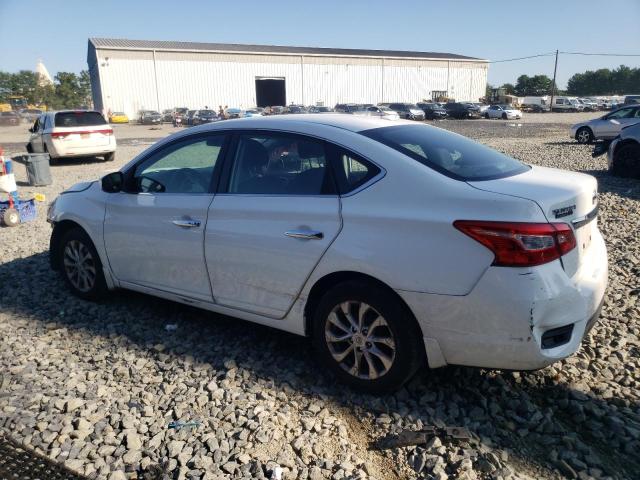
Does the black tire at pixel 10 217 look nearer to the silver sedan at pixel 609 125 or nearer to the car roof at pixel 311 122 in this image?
the car roof at pixel 311 122

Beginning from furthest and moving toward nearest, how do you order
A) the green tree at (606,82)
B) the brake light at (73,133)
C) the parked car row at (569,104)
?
the green tree at (606,82) < the parked car row at (569,104) < the brake light at (73,133)

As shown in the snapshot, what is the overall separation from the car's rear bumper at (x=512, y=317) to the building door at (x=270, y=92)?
207 ft

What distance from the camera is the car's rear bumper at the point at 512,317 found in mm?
2590

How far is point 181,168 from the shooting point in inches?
166

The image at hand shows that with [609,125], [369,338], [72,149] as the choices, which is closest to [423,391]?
[369,338]

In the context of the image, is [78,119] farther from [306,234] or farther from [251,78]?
[251,78]

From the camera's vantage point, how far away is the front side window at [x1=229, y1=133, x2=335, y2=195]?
3.30m

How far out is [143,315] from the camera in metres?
4.50

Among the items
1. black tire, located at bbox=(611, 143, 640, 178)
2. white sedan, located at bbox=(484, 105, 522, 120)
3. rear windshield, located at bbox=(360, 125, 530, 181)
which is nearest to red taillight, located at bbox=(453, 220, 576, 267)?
rear windshield, located at bbox=(360, 125, 530, 181)

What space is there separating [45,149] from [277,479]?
1542 cm

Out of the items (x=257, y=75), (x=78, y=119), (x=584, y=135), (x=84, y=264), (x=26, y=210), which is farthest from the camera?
(x=257, y=75)

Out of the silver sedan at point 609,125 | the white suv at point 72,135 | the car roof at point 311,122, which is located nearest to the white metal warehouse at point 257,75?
the white suv at point 72,135

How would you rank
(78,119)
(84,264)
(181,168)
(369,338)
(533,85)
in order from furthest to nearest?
(533,85) < (78,119) < (84,264) < (181,168) < (369,338)

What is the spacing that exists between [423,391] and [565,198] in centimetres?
141
